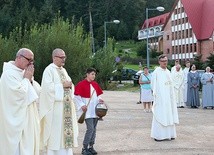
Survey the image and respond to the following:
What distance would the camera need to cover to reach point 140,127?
1483 cm

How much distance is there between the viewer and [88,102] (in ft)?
34.2

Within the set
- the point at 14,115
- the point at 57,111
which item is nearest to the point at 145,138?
the point at 57,111

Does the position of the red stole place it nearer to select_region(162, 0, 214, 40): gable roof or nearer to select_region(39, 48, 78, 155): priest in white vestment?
select_region(39, 48, 78, 155): priest in white vestment

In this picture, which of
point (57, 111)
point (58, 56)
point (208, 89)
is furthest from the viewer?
point (208, 89)

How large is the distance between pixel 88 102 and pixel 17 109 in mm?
3326

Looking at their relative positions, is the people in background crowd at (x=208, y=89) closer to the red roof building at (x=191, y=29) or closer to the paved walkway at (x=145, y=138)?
the paved walkway at (x=145, y=138)

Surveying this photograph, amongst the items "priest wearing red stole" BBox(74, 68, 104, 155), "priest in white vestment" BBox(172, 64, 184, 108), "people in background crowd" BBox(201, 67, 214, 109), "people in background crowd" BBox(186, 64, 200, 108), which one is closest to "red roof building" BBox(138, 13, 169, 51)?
"priest in white vestment" BBox(172, 64, 184, 108)

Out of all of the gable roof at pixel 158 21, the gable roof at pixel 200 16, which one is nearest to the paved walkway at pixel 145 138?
the gable roof at pixel 200 16

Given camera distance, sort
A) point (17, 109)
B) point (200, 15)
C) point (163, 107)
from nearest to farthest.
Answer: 1. point (17, 109)
2. point (163, 107)
3. point (200, 15)

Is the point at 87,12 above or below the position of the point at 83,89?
above

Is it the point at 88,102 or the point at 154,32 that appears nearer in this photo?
the point at 88,102

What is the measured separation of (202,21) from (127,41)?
1679 inches

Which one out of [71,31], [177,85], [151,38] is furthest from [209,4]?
[177,85]

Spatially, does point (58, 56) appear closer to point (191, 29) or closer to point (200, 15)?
point (191, 29)
